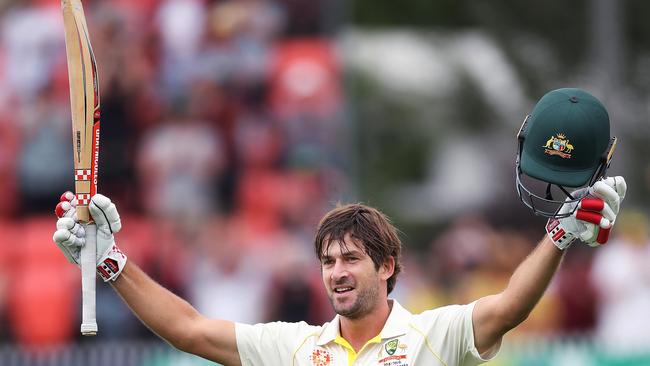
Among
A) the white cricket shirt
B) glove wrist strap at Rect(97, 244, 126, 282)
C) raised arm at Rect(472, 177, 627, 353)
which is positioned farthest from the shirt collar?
glove wrist strap at Rect(97, 244, 126, 282)

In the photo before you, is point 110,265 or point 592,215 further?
point 110,265

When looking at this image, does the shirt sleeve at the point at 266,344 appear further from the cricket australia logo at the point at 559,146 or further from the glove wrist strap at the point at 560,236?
the cricket australia logo at the point at 559,146

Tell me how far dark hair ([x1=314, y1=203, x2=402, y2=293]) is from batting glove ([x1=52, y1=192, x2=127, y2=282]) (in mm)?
971

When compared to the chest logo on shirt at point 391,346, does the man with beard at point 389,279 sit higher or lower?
higher

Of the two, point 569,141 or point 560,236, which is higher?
point 569,141

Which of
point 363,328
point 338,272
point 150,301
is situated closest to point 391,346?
point 363,328

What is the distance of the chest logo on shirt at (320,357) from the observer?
6.69 m

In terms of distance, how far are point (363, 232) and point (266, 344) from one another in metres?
0.71

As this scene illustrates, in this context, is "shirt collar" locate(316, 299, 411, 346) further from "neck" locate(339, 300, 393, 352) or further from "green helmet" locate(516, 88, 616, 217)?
"green helmet" locate(516, 88, 616, 217)

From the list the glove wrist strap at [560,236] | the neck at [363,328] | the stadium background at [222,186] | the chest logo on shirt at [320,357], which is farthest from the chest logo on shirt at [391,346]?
the stadium background at [222,186]

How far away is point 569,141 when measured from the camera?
6246 mm

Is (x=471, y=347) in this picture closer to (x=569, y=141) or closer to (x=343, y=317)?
(x=343, y=317)

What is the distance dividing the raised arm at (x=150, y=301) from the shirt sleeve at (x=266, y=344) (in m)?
0.04

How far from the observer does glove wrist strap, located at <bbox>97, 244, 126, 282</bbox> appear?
21.8 ft
